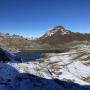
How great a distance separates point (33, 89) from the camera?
48.2 m

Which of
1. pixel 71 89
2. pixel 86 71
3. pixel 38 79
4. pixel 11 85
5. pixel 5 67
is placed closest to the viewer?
pixel 11 85

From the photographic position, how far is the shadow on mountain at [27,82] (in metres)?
47.7

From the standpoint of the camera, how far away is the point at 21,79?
5162 cm

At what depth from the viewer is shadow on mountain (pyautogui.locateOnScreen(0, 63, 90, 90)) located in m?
47.7

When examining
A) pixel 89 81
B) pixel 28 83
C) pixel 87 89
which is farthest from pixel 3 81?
pixel 89 81

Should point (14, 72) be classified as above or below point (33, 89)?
above

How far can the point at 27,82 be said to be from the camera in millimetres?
50719

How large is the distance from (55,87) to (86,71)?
27352 millimetres

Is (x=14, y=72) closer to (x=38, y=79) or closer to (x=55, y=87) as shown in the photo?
(x=38, y=79)

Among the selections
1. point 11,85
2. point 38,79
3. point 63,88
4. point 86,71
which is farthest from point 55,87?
point 86,71

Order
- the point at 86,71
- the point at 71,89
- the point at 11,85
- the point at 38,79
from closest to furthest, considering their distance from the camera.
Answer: the point at 11,85, the point at 71,89, the point at 38,79, the point at 86,71

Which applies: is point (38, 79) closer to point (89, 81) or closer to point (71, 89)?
point (71, 89)

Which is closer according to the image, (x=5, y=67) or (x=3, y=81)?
(x=3, y=81)

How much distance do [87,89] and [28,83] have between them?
14.5 metres
